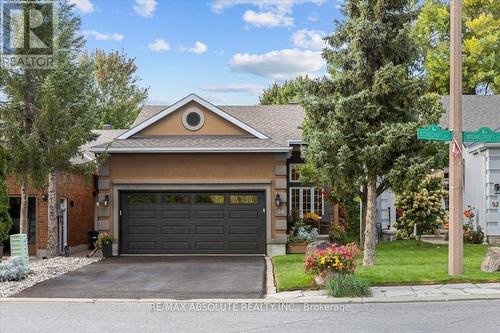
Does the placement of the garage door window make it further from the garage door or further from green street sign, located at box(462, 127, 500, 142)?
green street sign, located at box(462, 127, 500, 142)

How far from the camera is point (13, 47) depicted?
19328 mm

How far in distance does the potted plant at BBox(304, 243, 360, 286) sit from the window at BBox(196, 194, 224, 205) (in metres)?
9.24

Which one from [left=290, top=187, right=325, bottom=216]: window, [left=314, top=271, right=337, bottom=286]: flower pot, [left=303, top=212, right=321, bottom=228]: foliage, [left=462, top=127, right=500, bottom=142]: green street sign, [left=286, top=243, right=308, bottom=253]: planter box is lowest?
[left=286, top=243, right=308, bottom=253]: planter box

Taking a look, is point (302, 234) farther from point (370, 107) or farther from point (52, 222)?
point (52, 222)

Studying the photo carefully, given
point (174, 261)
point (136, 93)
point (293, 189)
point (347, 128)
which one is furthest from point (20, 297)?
point (136, 93)

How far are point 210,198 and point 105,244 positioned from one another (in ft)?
13.4

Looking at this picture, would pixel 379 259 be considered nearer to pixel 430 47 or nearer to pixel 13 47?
pixel 13 47

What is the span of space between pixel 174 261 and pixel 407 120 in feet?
28.8

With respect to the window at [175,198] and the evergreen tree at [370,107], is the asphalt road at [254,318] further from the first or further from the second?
the window at [175,198]

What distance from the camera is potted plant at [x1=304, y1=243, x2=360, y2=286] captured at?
1324 centimetres

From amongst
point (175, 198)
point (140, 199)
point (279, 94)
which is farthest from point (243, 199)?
point (279, 94)

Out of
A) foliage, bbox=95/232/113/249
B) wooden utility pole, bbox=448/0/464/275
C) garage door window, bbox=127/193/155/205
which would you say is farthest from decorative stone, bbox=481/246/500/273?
foliage, bbox=95/232/113/249

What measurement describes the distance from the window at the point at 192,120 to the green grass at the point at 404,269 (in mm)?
6019

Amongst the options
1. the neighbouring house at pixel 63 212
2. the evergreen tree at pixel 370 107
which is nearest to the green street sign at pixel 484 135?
the evergreen tree at pixel 370 107
